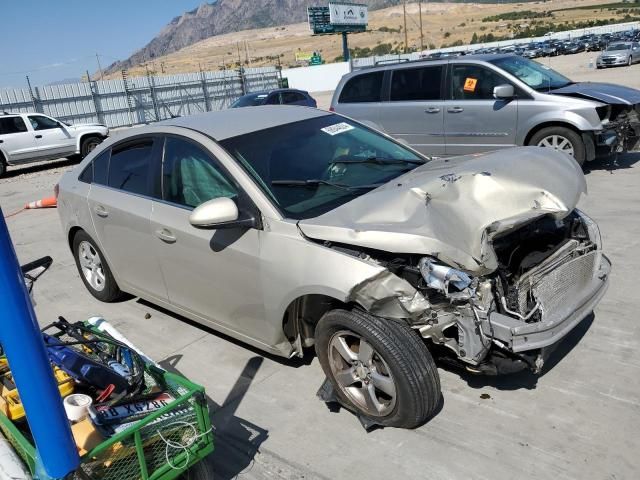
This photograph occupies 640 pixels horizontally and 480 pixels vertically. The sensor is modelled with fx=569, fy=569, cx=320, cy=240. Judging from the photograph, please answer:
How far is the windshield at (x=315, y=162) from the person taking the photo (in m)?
3.59

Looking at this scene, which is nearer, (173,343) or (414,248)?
(414,248)

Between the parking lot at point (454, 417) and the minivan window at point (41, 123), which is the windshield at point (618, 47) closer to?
the minivan window at point (41, 123)

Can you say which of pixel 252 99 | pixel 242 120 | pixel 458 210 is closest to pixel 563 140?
pixel 242 120

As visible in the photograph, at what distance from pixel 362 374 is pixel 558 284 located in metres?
1.23

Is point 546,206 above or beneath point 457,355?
above

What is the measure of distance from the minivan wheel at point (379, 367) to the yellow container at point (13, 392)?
135cm

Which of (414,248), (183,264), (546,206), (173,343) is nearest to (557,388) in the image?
(546,206)

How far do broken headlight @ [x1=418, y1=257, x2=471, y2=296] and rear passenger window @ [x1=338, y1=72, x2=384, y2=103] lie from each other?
7.27 m

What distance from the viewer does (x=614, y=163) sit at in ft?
28.1

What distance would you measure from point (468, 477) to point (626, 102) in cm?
684

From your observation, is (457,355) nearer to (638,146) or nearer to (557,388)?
(557,388)

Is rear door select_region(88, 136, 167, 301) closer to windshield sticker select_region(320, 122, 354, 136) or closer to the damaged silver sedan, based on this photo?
the damaged silver sedan

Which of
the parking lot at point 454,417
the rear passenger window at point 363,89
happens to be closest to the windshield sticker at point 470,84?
the rear passenger window at point 363,89

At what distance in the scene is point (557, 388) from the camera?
3.40m
